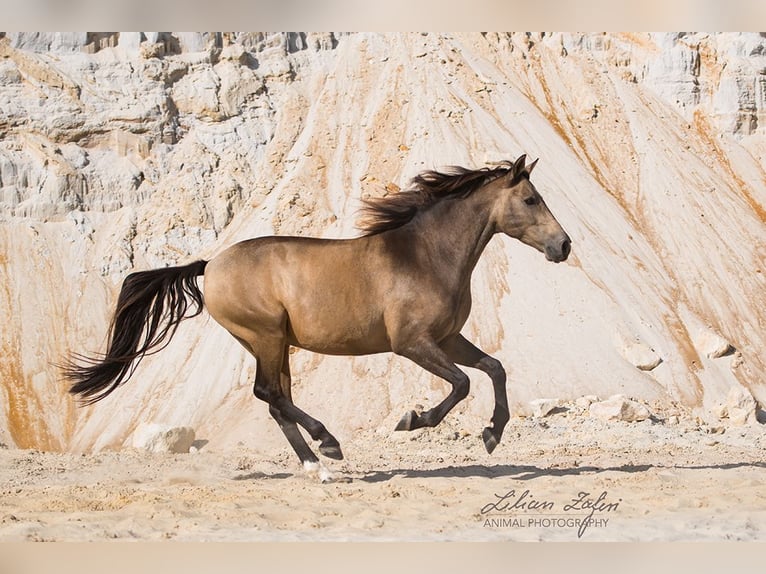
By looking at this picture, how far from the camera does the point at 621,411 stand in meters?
15.2

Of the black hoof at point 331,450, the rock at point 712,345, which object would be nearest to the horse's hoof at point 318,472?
the black hoof at point 331,450

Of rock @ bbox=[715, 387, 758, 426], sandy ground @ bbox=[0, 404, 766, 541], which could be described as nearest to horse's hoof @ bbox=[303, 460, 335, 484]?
sandy ground @ bbox=[0, 404, 766, 541]

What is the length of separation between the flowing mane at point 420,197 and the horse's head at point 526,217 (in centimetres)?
16

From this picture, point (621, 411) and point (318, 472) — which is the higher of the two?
point (318, 472)

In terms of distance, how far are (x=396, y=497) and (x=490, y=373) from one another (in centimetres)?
140

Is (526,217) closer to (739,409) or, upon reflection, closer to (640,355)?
(739,409)

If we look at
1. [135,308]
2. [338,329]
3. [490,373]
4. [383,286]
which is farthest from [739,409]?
[135,308]

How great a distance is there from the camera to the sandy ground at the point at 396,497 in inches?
302

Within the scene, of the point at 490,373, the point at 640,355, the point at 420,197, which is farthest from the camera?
the point at 640,355

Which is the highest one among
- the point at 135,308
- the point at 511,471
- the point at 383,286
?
the point at 135,308

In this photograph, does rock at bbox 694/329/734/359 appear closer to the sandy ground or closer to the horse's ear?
the sandy ground

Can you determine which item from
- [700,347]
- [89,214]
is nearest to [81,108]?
[89,214]

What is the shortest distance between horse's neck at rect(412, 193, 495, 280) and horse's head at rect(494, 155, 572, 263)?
0.53 ft

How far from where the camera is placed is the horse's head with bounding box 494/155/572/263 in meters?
9.68
